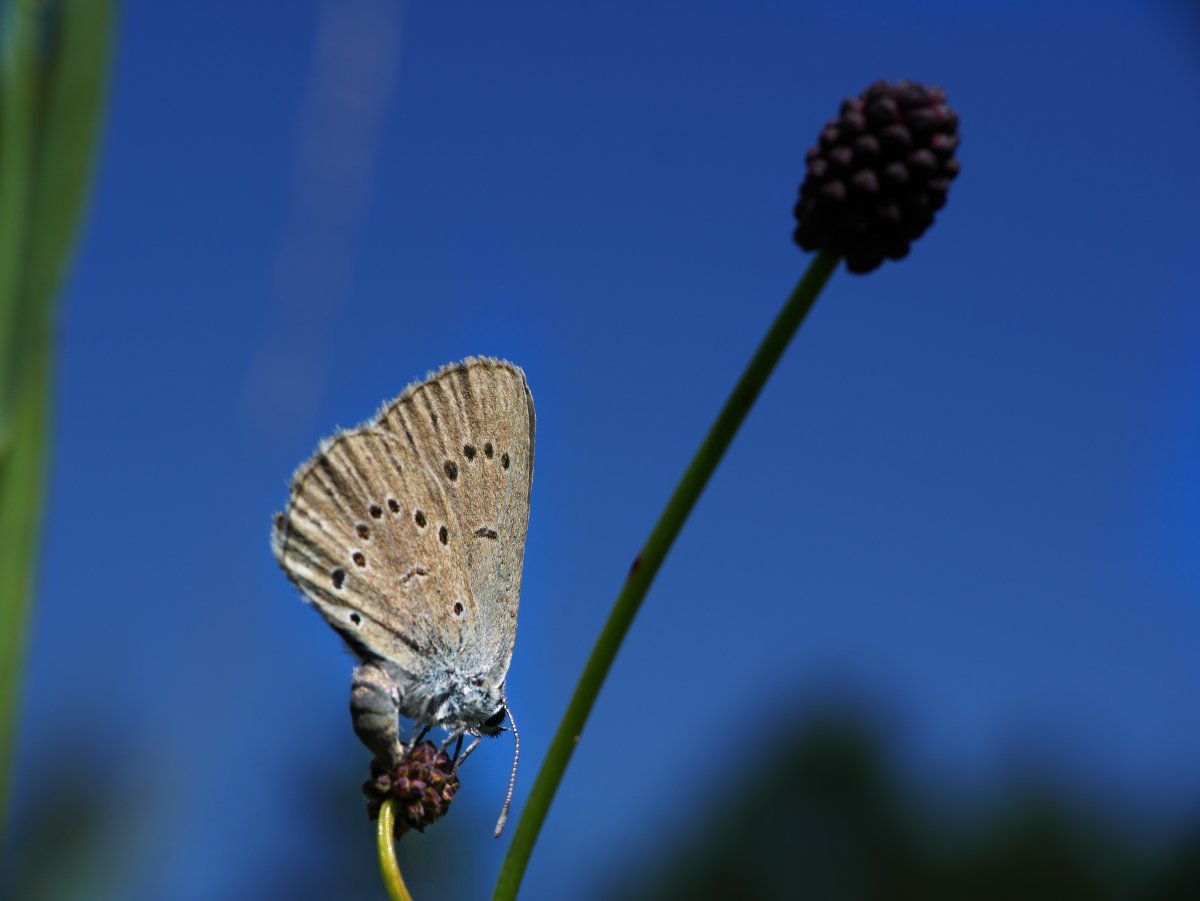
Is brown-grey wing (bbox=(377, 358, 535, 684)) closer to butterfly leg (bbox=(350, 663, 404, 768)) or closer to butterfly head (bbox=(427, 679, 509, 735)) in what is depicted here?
butterfly head (bbox=(427, 679, 509, 735))

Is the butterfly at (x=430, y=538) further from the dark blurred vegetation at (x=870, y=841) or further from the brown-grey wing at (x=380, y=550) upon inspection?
the dark blurred vegetation at (x=870, y=841)

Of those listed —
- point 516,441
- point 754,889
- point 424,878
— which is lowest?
point 754,889

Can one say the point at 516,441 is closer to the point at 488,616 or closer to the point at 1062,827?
the point at 488,616

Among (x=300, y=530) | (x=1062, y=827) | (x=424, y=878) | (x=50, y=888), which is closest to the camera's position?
(x=300, y=530)

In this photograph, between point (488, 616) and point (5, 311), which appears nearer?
point (5, 311)

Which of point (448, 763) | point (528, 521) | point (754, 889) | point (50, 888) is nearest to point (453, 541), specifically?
point (528, 521)
